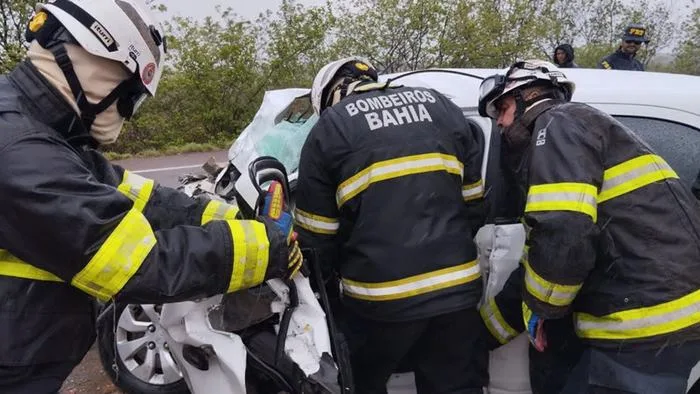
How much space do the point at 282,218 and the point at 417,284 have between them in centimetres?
58

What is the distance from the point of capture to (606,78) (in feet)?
9.13

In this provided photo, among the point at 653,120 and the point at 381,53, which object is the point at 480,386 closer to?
the point at 653,120

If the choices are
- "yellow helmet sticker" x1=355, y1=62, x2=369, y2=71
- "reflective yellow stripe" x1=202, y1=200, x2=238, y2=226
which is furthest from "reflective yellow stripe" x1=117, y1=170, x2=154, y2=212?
"yellow helmet sticker" x1=355, y1=62, x2=369, y2=71

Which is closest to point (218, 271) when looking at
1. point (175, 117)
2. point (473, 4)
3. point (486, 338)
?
point (486, 338)

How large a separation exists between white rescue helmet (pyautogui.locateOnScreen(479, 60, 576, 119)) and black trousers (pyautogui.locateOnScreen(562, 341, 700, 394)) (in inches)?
36.5

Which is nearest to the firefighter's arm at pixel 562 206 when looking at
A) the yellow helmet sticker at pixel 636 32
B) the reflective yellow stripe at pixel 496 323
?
the reflective yellow stripe at pixel 496 323

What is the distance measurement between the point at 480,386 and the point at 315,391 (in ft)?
2.70

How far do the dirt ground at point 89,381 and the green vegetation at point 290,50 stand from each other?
932cm

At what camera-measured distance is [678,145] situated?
8.32 feet

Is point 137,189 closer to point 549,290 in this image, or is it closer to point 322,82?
point 322,82

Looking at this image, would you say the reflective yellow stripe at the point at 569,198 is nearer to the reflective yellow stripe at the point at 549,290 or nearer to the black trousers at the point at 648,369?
the reflective yellow stripe at the point at 549,290

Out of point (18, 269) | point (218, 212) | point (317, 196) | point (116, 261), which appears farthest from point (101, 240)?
point (317, 196)

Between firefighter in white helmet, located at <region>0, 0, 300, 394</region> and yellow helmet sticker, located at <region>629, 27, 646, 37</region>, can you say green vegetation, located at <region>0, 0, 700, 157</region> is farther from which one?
firefighter in white helmet, located at <region>0, 0, 300, 394</region>

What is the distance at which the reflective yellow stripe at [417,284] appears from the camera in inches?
87.8
